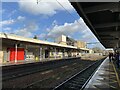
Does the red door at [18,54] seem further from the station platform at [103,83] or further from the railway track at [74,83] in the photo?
the station platform at [103,83]

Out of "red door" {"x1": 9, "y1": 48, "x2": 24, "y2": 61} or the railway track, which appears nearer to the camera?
A: the railway track

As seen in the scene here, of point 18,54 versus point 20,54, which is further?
point 20,54

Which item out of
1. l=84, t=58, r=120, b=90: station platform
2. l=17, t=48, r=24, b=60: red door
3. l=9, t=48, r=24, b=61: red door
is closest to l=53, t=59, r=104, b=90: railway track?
l=84, t=58, r=120, b=90: station platform

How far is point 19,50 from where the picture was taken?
51.5 metres

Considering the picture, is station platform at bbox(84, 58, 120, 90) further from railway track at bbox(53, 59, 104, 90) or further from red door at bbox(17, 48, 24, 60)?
red door at bbox(17, 48, 24, 60)

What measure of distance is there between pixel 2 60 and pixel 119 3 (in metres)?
35.6

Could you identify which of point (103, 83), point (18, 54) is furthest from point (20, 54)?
point (103, 83)

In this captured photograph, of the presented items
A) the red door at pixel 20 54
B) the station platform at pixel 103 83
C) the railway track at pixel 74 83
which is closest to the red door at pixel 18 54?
the red door at pixel 20 54

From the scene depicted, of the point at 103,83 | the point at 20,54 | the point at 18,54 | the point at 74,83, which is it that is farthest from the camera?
the point at 20,54

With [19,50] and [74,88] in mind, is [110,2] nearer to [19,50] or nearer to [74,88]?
[74,88]

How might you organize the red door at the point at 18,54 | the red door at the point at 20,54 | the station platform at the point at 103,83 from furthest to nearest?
the red door at the point at 20,54, the red door at the point at 18,54, the station platform at the point at 103,83

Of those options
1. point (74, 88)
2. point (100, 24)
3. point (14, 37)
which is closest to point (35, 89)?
point (74, 88)

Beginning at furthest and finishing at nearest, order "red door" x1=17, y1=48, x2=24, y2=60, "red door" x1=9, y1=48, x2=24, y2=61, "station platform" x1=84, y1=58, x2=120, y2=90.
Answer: "red door" x1=17, y1=48, x2=24, y2=60, "red door" x1=9, y1=48, x2=24, y2=61, "station platform" x1=84, y1=58, x2=120, y2=90

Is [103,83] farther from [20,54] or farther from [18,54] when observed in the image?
[20,54]
